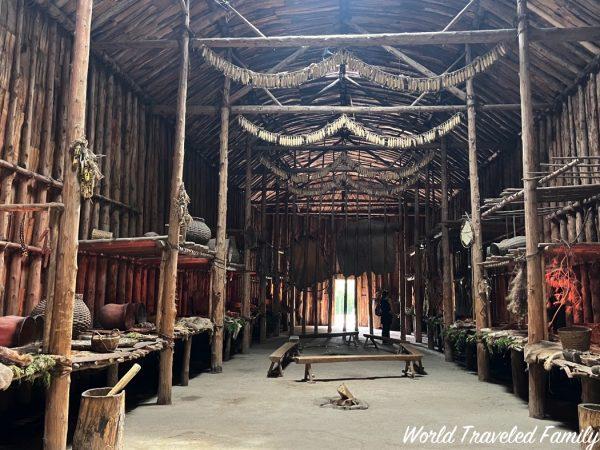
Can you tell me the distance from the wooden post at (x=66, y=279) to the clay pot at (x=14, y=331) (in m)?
0.77

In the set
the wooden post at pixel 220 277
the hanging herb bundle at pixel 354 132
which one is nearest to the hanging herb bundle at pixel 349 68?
the hanging herb bundle at pixel 354 132

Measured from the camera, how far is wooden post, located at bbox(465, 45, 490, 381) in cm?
983

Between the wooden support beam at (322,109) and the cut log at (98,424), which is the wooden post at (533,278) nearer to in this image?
the wooden support beam at (322,109)

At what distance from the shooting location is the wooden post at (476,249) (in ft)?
32.2

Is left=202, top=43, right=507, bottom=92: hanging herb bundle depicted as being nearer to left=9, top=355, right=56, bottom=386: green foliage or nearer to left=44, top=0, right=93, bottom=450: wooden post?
left=44, top=0, right=93, bottom=450: wooden post

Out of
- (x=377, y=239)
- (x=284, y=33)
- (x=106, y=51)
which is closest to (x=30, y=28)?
(x=106, y=51)

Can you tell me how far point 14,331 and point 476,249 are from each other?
8409mm

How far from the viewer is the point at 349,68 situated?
9703 mm

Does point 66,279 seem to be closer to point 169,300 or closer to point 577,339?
point 169,300

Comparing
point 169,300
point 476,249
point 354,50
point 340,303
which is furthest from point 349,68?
point 340,303

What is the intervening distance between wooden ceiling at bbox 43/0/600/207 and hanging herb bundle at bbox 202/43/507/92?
1.13 metres

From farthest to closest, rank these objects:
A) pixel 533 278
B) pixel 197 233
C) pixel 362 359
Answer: pixel 362 359 → pixel 197 233 → pixel 533 278

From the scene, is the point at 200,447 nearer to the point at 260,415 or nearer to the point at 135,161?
the point at 260,415

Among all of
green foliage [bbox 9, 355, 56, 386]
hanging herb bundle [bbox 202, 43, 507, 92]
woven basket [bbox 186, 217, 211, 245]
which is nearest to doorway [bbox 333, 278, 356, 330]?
woven basket [bbox 186, 217, 211, 245]
